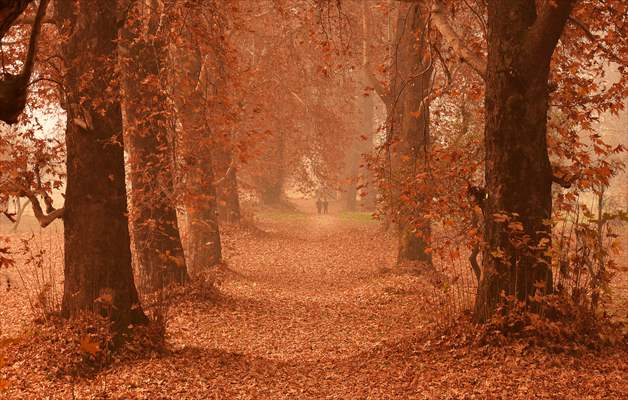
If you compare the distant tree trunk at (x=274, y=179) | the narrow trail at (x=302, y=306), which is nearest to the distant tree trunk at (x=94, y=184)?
the narrow trail at (x=302, y=306)

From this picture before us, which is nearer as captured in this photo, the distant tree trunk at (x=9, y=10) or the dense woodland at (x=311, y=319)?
the distant tree trunk at (x=9, y=10)

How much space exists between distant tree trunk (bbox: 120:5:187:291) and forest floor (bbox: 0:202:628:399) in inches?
36.2

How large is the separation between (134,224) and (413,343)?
5.62 meters

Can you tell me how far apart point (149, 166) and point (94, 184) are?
3.20m

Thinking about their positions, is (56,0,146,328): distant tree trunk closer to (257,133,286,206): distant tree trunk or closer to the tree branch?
the tree branch

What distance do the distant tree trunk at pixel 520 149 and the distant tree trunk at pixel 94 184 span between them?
14.2ft

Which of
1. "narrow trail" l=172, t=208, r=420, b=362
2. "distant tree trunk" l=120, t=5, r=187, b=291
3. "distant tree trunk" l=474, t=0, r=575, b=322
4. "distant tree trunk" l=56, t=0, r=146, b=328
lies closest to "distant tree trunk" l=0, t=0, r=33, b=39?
"distant tree trunk" l=56, t=0, r=146, b=328

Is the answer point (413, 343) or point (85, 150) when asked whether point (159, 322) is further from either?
point (413, 343)

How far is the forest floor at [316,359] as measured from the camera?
6.55 metres

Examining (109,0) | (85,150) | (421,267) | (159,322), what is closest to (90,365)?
(159,322)

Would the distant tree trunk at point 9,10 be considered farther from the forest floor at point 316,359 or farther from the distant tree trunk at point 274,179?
the distant tree trunk at point 274,179

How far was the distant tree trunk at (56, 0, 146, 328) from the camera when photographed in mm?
8008

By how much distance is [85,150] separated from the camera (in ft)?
26.5

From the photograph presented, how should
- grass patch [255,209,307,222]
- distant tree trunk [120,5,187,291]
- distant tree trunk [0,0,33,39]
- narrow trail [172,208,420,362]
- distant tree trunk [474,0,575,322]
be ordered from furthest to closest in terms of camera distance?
1. grass patch [255,209,307,222]
2. distant tree trunk [120,5,187,291]
3. narrow trail [172,208,420,362]
4. distant tree trunk [474,0,575,322]
5. distant tree trunk [0,0,33,39]
